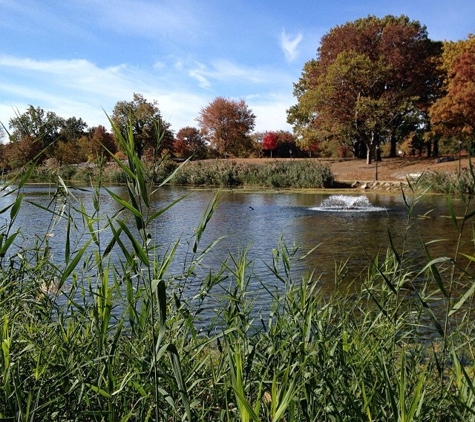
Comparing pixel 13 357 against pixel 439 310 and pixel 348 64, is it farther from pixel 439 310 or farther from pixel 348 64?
pixel 348 64

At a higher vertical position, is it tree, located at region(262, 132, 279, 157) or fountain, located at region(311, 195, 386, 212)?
tree, located at region(262, 132, 279, 157)

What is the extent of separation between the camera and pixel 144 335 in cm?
286

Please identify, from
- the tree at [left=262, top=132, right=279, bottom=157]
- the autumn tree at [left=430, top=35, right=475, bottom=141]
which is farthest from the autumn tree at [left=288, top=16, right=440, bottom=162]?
the tree at [left=262, top=132, right=279, bottom=157]

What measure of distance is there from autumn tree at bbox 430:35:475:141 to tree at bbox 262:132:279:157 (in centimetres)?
2675

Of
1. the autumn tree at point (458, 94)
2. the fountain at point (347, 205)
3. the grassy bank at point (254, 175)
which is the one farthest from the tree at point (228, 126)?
the fountain at point (347, 205)

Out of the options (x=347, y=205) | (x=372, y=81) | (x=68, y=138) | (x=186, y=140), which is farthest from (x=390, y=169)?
(x=186, y=140)

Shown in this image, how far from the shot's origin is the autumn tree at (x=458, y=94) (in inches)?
1224

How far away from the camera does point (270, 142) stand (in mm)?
60438

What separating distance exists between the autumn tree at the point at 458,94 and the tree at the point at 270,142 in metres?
26.8

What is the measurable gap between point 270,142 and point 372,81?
24.3 meters

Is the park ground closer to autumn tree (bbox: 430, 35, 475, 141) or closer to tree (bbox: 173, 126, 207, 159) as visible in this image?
autumn tree (bbox: 430, 35, 475, 141)

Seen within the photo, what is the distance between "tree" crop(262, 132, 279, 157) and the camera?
60.4 m

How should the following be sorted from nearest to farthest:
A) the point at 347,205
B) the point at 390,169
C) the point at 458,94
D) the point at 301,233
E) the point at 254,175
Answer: the point at 301,233 → the point at 347,205 → the point at 458,94 → the point at 254,175 → the point at 390,169

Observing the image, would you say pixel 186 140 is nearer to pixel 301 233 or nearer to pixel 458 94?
pixel 458 94
